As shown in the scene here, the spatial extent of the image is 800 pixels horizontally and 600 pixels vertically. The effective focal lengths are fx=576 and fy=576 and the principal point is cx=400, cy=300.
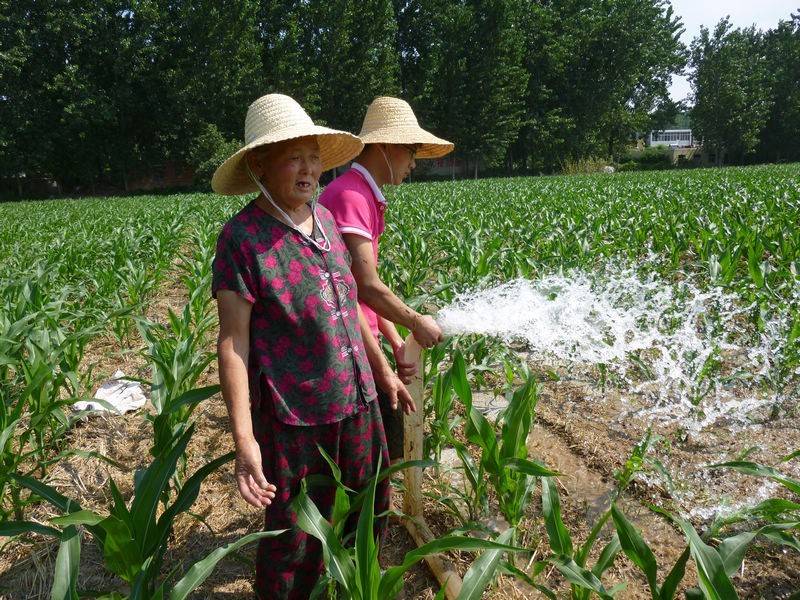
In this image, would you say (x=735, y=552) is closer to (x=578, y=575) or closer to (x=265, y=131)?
(x=578, y=575)

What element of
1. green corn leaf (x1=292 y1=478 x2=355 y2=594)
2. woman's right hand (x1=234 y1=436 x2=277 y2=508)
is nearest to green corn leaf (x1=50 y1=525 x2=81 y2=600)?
woman's right hand (x1=234 y1=436 x2=277 y2=508)

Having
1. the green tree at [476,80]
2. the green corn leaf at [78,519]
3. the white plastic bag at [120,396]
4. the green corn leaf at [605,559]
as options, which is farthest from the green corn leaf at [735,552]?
the green tree at [476,80]

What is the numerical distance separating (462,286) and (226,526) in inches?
88.2

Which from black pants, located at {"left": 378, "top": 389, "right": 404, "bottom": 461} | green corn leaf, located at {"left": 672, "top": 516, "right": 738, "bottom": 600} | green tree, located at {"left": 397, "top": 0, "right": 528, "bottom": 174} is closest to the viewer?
green corn leaf, located at {"left": 672, "top": 516, "right": 738, "bottom": 600}

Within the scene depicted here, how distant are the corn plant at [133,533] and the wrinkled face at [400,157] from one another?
1009 mm

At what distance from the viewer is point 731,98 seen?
146 ft

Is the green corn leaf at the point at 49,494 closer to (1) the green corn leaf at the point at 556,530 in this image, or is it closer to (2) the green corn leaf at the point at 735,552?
(1) the green corn leaf at the point at 556,530

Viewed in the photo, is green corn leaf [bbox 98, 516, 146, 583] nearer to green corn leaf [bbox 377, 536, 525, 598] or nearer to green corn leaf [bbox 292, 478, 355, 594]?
green corn leaf [bbox 292, 478, 355, 594]

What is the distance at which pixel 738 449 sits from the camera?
7.82 feet

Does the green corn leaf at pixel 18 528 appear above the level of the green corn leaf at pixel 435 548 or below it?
above

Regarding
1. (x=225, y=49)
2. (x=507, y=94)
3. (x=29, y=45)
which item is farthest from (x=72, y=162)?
(x=507, y=94)

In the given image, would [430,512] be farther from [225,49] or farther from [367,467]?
[225,49]

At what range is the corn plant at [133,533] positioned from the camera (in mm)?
1263

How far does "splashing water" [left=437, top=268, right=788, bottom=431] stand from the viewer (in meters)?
2.75
